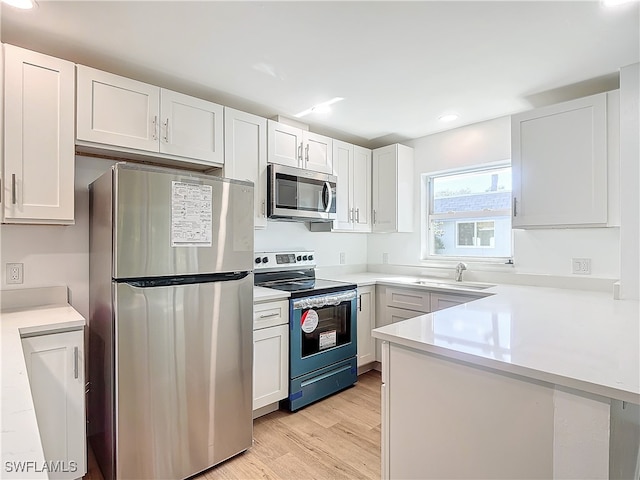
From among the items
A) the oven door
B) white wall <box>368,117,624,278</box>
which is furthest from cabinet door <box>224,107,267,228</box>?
white wall <box>368,117,624,278</box>

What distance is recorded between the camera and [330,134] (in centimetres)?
352

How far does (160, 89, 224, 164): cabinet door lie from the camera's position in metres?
2.17

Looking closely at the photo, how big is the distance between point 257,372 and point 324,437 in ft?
1.96

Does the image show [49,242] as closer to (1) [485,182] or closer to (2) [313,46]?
(2) [313,46]

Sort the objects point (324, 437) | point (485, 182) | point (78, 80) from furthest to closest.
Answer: point (485, 182) → point (324, 437) → point (78, 80)

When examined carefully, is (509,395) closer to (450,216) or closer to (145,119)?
(145,119)

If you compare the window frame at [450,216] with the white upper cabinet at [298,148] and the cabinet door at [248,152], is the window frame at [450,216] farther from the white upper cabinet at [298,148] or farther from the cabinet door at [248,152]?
the cabinet door at [248,152]

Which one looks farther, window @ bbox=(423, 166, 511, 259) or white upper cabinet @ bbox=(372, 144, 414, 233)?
white upper cabinet @ bbox=(372, 144, 414, 233)

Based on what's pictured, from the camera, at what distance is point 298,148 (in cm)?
295

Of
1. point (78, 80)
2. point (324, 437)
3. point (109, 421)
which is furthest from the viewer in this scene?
point (324, 437)

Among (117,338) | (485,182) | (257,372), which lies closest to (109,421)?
(117,338)

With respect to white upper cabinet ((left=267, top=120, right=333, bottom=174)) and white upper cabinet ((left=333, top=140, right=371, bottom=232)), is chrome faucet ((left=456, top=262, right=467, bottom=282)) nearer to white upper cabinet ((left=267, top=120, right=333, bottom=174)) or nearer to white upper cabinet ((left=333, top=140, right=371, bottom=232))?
white upper cabinet ((left=333, top=140, right=371, bottom=232))

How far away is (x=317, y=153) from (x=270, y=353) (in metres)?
1.75

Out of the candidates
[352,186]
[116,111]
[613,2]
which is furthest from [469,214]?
[116,111]
